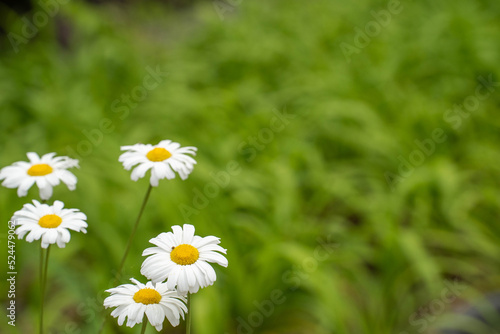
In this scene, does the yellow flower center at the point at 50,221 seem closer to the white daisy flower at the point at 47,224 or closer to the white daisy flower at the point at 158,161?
the white daisy flower at the point at 47,224

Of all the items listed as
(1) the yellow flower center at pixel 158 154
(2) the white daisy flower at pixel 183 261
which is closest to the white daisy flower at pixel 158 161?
(1) the yellow flower center at pixel 158 154

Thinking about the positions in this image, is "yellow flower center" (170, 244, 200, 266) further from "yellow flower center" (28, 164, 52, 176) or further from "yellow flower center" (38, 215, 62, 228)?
"yellow flower center" (28, 164, 52, 176)

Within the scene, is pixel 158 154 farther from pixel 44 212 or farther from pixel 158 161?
pixel 44 212

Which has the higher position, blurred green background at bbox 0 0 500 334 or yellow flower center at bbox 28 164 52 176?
blurred green background at bbox 0 0 500 334

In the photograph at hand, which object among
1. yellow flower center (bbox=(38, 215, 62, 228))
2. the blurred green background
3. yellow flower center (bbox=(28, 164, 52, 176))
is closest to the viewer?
yellow flower center (bbox=(38, 215, 62, 228))

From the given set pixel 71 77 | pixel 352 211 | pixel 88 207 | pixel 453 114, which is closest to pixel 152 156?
pixel 88 207

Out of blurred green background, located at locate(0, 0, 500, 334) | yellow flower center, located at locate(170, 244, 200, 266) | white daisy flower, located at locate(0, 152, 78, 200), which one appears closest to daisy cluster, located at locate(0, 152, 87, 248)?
white daisy flower, located at locate(0, 152, 78, 200)
